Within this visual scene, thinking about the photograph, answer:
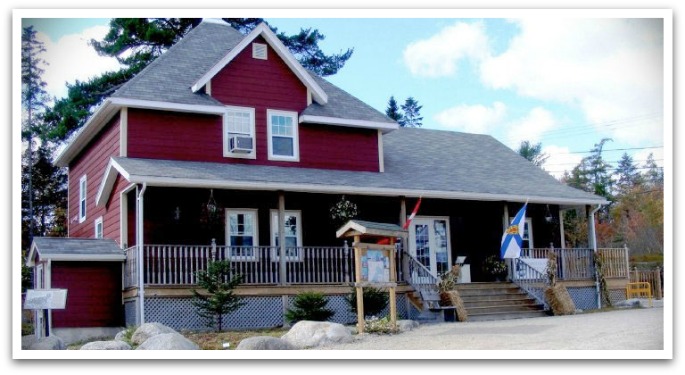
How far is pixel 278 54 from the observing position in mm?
19891

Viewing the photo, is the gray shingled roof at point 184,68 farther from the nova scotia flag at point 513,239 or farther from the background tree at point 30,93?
the nova scotia flag at point 513,239

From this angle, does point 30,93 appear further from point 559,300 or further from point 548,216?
point 548,216

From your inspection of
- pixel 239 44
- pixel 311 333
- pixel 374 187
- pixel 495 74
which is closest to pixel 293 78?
pixel 239 44

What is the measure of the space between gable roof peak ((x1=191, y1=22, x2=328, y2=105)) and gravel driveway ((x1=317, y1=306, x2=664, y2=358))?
5961mm

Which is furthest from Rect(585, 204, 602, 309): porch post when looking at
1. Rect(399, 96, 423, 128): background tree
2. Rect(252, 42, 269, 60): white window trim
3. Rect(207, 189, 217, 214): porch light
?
Rect(207, 189, 217, 214): porch light

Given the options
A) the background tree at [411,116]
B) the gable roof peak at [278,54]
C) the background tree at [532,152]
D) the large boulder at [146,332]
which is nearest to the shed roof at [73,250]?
the large boulder at [146,332]

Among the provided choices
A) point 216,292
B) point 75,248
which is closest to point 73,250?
point 75,248

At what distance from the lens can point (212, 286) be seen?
55.2ft

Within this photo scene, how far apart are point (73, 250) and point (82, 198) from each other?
196 inches

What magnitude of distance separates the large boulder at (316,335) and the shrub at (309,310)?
2512 millimetres

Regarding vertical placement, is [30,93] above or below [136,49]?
below

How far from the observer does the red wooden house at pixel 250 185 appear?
17688 mm
